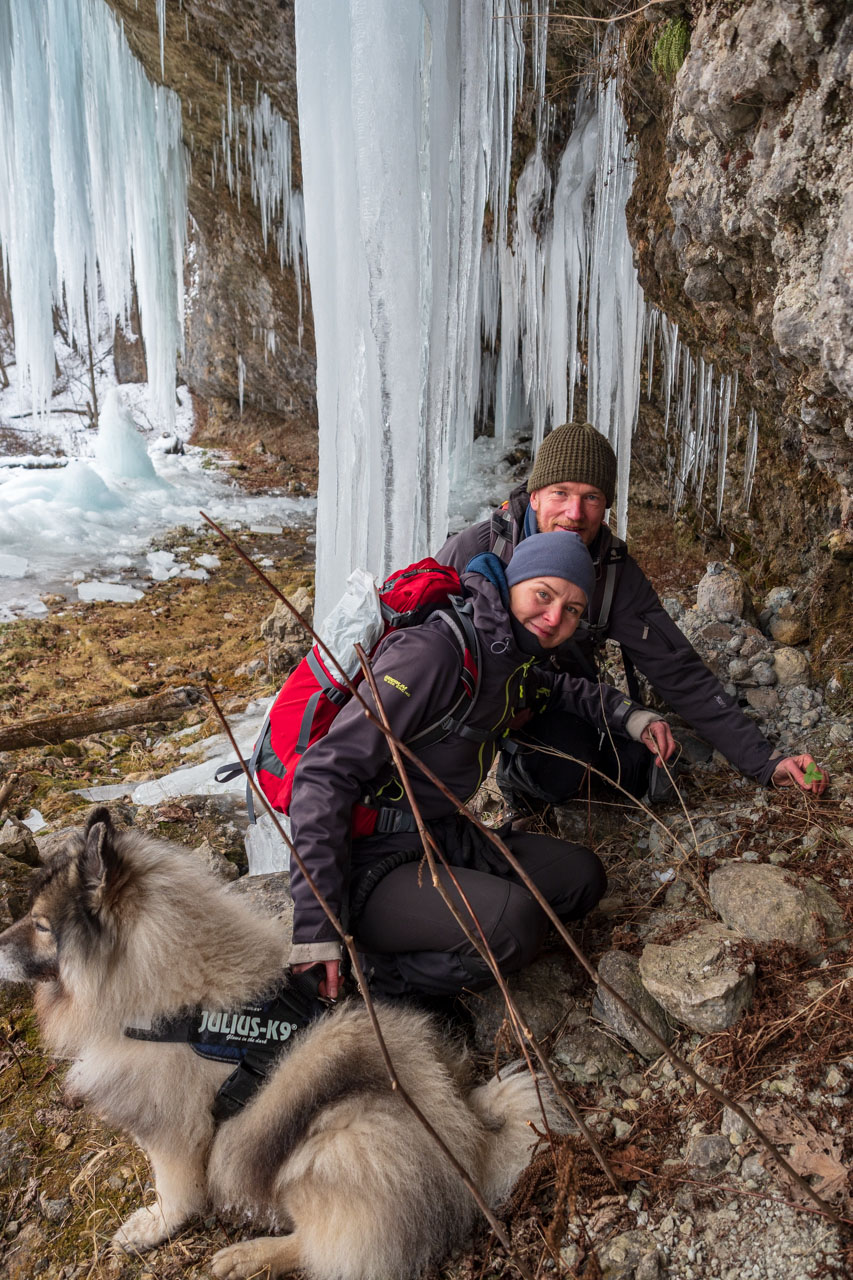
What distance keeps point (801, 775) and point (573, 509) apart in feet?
3.72

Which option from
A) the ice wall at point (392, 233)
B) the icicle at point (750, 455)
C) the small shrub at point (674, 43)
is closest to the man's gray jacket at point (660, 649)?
the ice wall at point (392, 233)

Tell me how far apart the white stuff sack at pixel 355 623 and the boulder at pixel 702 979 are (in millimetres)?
1072

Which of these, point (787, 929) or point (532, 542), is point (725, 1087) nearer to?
point (787, 929)

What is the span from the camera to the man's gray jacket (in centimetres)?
260

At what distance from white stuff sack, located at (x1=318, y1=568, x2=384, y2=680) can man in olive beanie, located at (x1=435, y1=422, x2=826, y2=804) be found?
61 cm

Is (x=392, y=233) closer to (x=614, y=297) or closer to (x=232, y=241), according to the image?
(x=614, y=297)

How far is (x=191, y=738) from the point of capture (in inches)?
198

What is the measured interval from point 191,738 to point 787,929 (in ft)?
13.1

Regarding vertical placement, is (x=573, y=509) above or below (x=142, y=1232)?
above

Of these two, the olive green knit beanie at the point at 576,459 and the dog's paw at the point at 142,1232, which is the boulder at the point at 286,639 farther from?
the dog's paw at the point at 142,1232

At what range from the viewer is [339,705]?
2072 millimetres

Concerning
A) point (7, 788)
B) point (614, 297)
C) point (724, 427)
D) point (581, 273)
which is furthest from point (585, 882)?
point (581, 273)

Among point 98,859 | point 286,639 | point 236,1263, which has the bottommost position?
point 286,639

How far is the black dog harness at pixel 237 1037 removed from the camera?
5.91 ft
